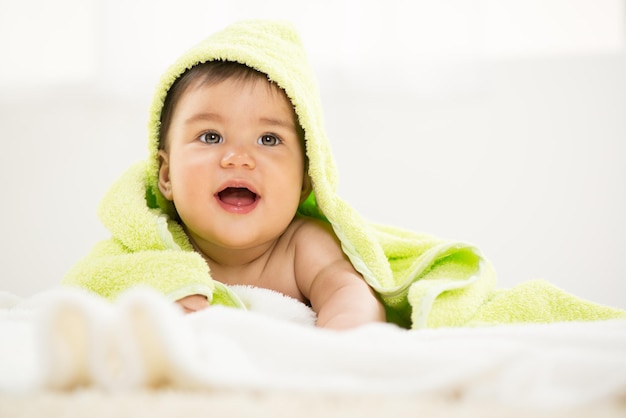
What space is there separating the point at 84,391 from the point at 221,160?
67 centimetres

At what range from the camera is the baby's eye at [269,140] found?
46.8 inches

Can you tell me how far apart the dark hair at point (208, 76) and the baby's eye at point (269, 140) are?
0.16 feet

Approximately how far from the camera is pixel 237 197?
3.87 feet

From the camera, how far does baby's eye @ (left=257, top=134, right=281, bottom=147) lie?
1188mm

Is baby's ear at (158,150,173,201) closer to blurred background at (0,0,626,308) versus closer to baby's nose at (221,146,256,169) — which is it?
baby's nose at (221,146,256,169)

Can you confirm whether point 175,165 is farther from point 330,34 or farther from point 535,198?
point 535,198

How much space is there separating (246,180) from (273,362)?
2.04 feet

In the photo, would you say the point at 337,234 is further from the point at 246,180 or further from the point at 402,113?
the point at 402,113

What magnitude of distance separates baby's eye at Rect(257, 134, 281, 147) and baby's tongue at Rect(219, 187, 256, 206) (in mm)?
89

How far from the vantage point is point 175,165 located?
1.19 metres

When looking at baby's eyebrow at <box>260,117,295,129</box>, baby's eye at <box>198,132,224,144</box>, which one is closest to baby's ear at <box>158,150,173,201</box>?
baby's eye at <box>198,132,224,144</box>

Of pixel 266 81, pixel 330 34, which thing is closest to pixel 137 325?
pixel 266 81

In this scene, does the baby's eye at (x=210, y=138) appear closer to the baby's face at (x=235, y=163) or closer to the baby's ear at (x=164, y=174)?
the baby's face at (x=235, y=163)

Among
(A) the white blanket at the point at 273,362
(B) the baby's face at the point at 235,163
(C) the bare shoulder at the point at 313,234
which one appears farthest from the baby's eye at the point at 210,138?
(A) the white blanket at the point at 273,362
